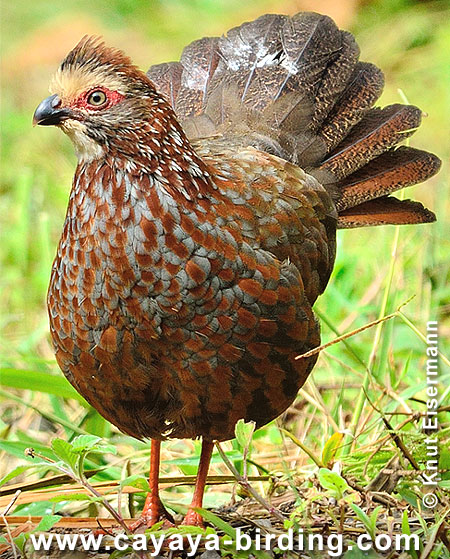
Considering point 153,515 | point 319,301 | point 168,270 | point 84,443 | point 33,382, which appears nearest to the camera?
point 84,443

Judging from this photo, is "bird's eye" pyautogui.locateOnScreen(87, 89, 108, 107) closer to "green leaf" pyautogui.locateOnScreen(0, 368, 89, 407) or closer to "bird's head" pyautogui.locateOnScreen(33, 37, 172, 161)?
"bird's head" pyautogui.locateOnScreen(33, 37, 172, 161)

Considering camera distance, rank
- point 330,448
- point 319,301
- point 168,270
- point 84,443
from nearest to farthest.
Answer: point 84,443 < point 168,270 < point 330,448 < point 319,301

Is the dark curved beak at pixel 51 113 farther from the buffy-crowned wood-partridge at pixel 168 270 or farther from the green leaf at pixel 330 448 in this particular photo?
the green leaf at pixel 330 448

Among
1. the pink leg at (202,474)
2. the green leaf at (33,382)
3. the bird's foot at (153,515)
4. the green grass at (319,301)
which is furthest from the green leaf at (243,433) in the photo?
the green leaf at (33,382)

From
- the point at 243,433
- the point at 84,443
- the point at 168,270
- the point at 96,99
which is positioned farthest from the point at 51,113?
the point at 243,433

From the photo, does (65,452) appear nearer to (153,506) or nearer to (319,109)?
(153,506)

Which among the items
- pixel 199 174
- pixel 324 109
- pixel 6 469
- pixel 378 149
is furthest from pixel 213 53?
pixel 6 469
